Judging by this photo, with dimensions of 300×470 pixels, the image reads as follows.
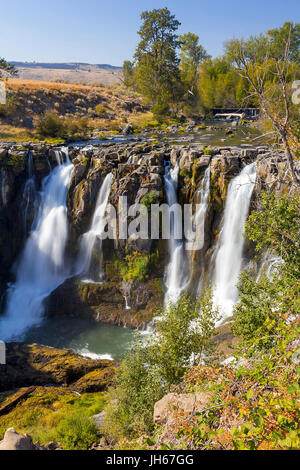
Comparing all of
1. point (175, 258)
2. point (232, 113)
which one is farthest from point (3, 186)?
point (232, 113)

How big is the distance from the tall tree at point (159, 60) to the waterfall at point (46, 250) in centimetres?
3926

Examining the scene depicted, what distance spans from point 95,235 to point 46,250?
207 inches

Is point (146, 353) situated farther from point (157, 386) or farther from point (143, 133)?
point (143, 133)

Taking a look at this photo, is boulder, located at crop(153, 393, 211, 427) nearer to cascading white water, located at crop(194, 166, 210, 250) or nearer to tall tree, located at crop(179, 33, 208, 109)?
cascading white water, located at crop(194, 166, 210, 250)

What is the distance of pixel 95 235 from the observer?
89.9 ft

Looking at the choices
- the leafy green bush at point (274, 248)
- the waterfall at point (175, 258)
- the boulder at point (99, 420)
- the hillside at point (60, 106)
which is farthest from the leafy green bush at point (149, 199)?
the hillside at point (60, 106)

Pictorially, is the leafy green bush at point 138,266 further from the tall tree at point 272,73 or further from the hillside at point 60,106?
the hillside at point 60,106

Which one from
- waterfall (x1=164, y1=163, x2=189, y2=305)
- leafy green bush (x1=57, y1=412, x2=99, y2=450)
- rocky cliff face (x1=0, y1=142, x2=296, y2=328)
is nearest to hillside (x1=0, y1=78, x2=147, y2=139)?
rocky cliff face (x1=0, y1=142, x2=296, y2=328)

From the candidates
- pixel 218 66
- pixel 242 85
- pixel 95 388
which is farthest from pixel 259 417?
Result: pixel 218 66

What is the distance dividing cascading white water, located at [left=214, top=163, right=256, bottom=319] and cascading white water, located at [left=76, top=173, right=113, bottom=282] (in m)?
10.4

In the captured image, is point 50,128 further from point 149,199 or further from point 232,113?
point 232,113

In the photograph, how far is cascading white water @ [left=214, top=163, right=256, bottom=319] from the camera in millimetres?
22594

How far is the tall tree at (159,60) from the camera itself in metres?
61.2
